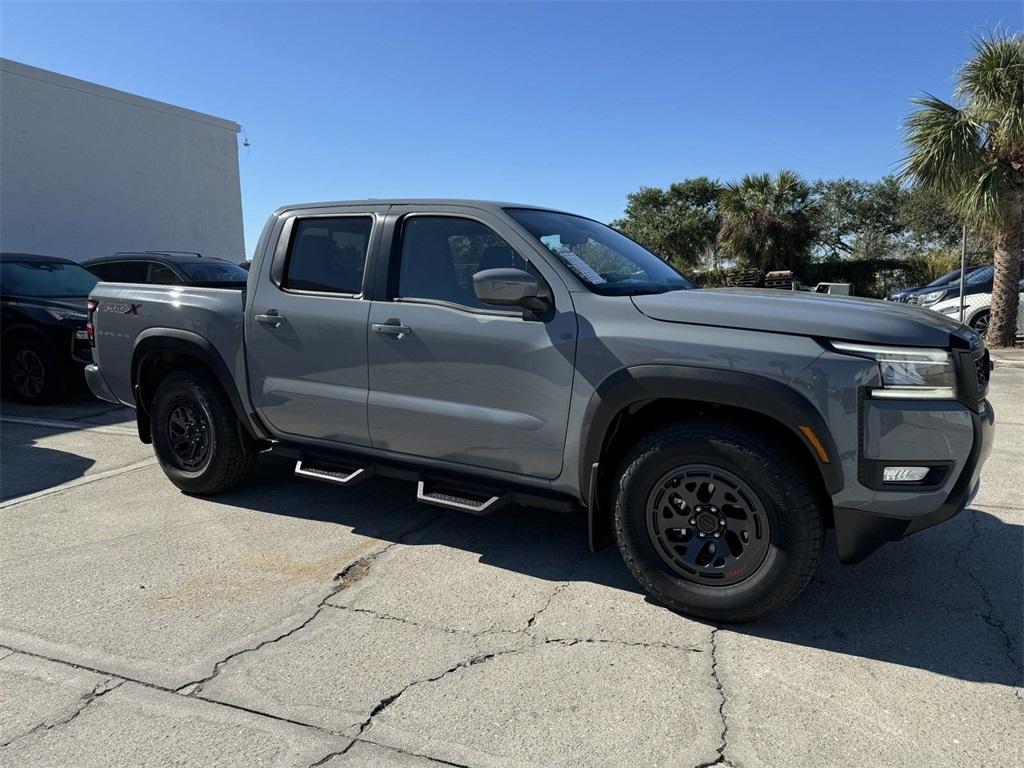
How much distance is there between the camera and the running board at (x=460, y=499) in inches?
145

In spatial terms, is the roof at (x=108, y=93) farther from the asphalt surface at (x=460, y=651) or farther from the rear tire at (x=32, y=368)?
the asphalt surface at (x=460, y=651)

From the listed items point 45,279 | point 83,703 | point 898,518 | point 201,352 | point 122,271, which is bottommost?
point 83,703

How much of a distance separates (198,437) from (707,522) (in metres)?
3.40

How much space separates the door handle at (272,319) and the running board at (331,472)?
2.70 feet

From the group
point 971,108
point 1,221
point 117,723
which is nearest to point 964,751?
point 117,723

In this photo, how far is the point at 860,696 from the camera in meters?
2.77

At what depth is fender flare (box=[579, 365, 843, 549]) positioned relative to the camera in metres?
2.96

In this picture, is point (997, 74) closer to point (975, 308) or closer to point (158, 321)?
point (975, 308)

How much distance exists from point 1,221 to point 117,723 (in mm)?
14274

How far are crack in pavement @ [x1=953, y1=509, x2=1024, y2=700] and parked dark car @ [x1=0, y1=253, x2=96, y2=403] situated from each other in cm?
831

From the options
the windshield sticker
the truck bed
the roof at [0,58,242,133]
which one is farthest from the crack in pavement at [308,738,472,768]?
the roof at [0,58,242,133]

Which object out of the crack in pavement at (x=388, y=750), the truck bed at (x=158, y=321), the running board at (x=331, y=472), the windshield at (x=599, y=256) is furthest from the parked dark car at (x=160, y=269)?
the crack in pavement at (x=388, y=750)

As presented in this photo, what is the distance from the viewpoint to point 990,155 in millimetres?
13086

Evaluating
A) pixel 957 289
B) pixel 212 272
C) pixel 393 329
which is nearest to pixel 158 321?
pixel 393 329
